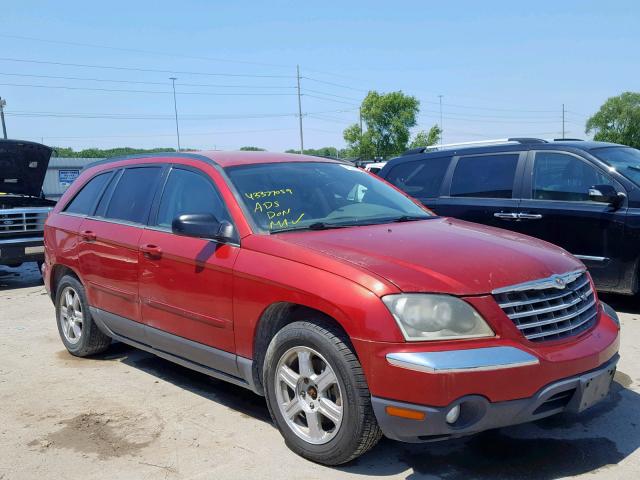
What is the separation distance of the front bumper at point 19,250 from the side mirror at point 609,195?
774cm

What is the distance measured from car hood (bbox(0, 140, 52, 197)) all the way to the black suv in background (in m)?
6.37

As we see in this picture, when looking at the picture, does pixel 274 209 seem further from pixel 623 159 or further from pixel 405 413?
pixel 623 159

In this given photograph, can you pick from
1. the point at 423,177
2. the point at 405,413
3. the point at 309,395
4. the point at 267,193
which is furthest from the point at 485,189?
the point at 405,413

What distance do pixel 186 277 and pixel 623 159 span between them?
4.88 metres

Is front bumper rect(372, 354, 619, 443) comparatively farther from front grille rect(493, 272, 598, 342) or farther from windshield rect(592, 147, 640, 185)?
windshield rect(592, 147, 640, 185)

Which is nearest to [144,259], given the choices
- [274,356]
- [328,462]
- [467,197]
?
[274,356]

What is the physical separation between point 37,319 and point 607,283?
622 centimetres

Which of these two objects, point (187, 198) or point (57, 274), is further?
point (57, 274)

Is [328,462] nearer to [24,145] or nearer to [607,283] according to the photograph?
[607,283]

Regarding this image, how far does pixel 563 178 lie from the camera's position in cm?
655

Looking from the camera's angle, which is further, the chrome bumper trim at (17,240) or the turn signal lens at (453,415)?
the chrome bumper trim at (17,240)

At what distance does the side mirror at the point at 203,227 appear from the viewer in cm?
382

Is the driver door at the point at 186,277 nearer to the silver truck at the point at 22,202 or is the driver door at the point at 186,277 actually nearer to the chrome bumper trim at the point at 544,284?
the chrome bumper trim at the point at 544,284

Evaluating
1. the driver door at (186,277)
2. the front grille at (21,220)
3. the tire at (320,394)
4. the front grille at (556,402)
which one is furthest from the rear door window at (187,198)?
the front grille at (21,220)
